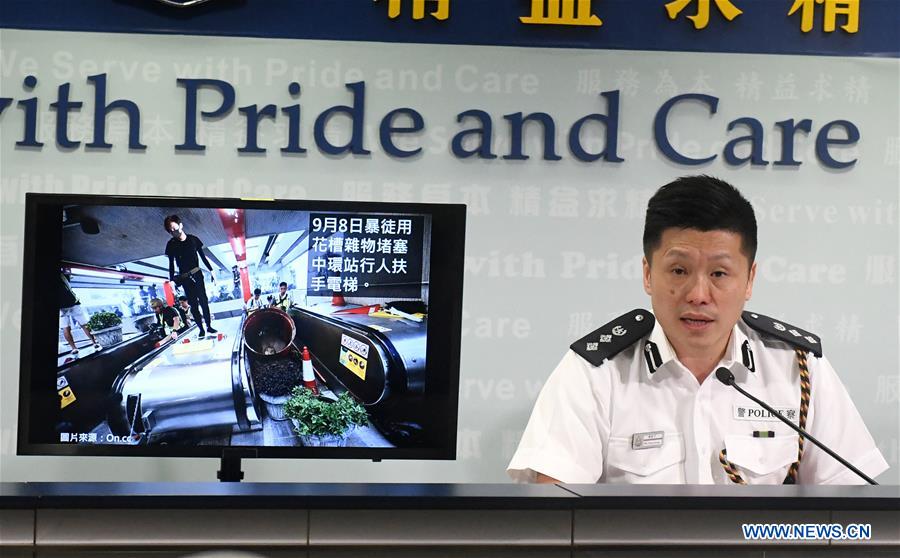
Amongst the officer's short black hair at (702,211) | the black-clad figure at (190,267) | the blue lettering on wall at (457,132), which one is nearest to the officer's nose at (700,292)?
the officer's short black hair at (702,211)

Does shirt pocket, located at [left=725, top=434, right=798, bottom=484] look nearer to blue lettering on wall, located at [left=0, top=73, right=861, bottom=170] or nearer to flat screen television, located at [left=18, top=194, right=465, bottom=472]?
flat screen television, located at [left=18, top=194, right=465, bottom=472]

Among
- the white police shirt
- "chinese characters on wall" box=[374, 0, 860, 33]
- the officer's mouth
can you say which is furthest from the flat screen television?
"chinese characters on wall" box=[374, 0, 860, 33]

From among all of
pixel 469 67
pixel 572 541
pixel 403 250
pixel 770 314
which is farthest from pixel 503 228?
pixel 572 541

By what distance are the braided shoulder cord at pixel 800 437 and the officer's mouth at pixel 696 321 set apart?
0.28 metres

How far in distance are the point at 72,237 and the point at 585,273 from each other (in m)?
1.93

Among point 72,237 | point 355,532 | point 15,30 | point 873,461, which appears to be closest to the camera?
point 355,532

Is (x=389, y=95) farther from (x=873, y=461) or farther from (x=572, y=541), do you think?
(x=572, y=541)

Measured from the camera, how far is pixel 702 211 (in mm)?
2193

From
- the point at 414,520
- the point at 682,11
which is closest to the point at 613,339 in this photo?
the point at 414,520

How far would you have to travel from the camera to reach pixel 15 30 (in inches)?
134

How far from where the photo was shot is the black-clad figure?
2.07m

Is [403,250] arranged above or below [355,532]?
above

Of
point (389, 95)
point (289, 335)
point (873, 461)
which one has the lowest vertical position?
point (873, 461)

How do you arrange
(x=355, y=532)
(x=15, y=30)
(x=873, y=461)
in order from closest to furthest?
1. (x=355, y=532)
2. (x=873, y=461)
3. (x=15, y=30)
